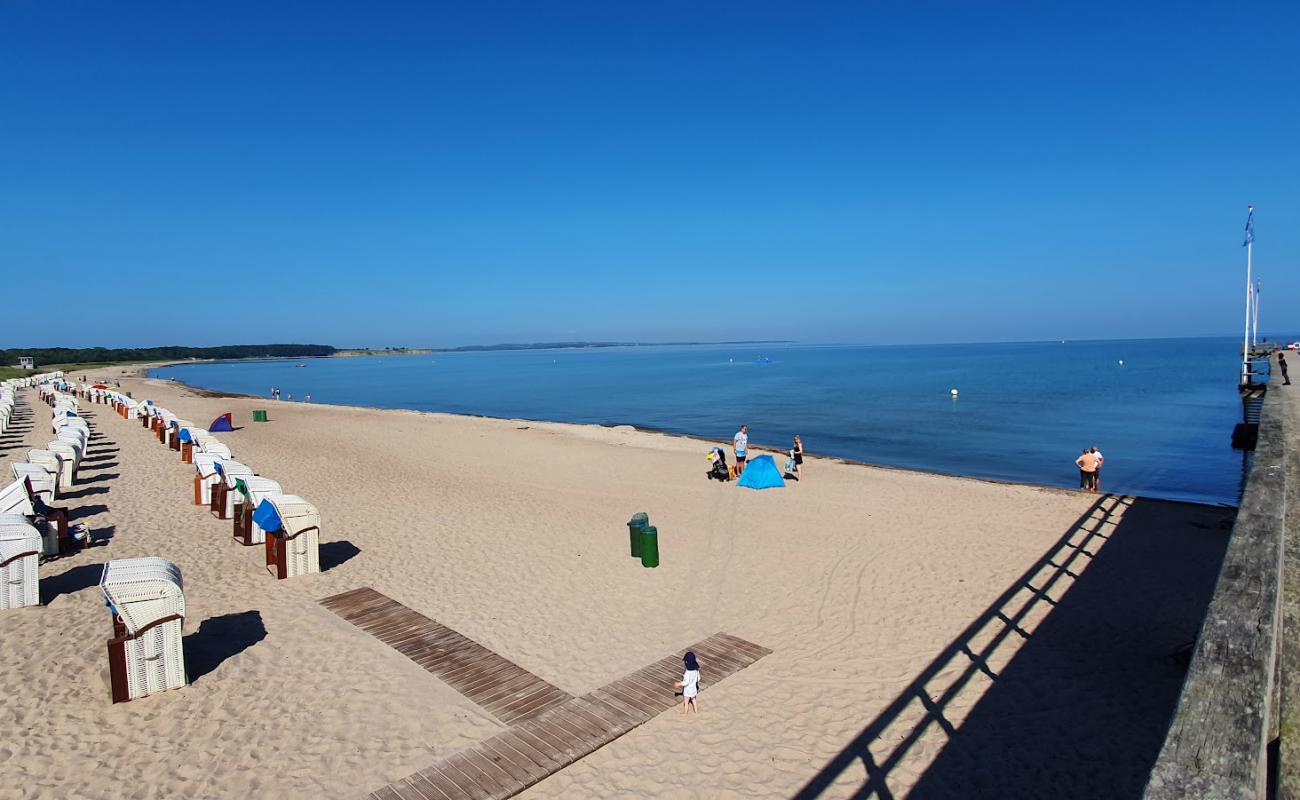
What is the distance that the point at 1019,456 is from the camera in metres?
28.2

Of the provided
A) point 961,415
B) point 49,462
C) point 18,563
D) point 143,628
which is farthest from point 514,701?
point 961,415

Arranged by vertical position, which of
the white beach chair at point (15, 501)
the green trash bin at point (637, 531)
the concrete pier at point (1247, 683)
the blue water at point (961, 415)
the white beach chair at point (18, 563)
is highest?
the concrete pier at point (1247, 683)

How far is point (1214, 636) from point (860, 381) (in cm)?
7812

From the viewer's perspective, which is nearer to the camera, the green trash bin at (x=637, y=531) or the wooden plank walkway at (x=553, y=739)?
the wooden plank walkway at (x=553, y=739)

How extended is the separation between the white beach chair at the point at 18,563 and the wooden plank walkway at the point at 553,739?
705 cm

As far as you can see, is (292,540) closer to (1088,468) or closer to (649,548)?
(649,548)

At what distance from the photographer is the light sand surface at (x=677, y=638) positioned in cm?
620

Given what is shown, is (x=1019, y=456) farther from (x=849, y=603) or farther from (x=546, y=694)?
(x=546, y=694)

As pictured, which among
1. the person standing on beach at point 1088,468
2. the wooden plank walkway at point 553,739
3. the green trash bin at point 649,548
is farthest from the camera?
the person standing on beach at point 1088,468

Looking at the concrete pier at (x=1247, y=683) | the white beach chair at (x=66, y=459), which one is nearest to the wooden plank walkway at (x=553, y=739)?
the concrete pier at (x=1247, y=683)

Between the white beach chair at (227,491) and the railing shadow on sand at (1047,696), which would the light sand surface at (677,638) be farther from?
the white beach chair at (227,491)

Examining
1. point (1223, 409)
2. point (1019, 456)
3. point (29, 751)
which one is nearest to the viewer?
point (29, 751)

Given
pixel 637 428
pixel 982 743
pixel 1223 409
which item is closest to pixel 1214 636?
pixel 982 743

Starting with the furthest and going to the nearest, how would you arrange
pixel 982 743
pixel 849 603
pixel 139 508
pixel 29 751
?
pixel 139 508
pixel 849 603
pixel 982 743
pixel 29 751
